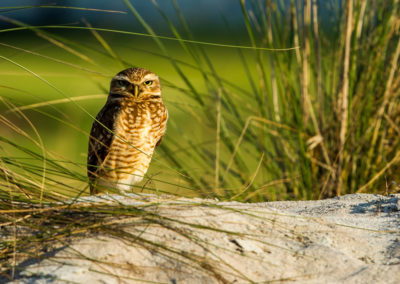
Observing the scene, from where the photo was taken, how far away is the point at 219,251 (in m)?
1.80

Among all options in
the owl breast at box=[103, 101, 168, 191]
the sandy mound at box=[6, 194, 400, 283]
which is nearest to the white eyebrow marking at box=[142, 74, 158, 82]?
the owl breast at box=[103, 101, 168, 191]

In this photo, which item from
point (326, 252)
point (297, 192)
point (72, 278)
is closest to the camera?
point (72, 278)

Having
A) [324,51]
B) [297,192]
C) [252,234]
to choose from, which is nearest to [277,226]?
[252,234]

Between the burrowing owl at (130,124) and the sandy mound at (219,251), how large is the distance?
4.63 ft

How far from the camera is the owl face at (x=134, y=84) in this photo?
3502mm

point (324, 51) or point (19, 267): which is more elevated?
point (324, 51)

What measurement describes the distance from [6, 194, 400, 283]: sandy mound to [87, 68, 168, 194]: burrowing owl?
141 centimetres

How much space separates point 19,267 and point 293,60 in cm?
234

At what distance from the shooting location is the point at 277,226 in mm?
1987

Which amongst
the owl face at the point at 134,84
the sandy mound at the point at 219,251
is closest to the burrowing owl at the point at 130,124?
the owl face at the point at 134,84

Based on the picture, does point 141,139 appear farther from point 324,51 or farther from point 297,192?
point 324,51

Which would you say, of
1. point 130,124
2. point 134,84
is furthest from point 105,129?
point 134,84

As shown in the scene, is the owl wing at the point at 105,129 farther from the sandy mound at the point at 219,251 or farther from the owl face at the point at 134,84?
the sandy mound at the point at 219,251

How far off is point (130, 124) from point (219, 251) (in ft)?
5.78
